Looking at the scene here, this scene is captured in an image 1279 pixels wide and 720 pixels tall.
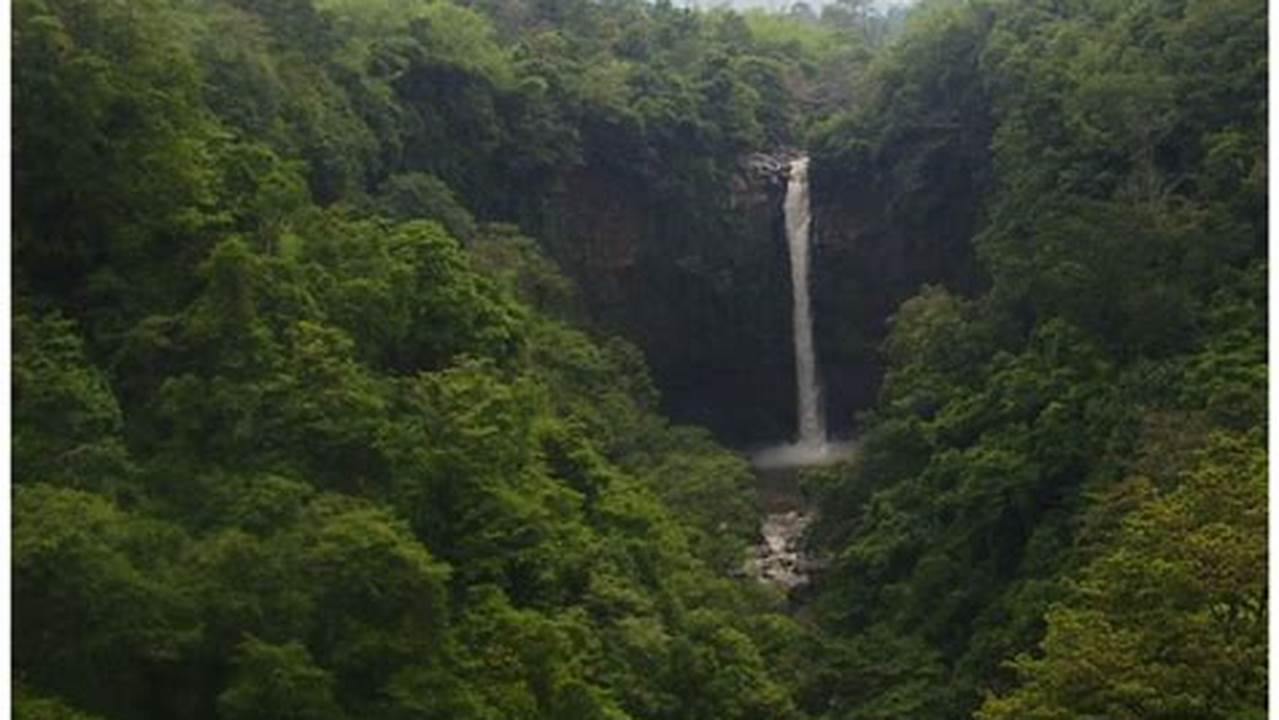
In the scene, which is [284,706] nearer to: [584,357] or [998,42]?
[584,357]

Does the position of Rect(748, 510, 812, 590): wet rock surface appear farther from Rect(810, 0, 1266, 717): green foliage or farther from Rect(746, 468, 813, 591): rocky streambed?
Rect(810, 0, 1266, 717): green foliage

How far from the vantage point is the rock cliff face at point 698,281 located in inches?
1289

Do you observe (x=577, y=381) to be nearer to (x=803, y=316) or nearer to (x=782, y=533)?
(x=782, y=533)

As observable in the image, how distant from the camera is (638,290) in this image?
33250mm

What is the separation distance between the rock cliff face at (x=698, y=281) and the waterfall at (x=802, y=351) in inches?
8.2

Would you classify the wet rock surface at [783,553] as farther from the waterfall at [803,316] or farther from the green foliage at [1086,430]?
the waterfall at [803,316]

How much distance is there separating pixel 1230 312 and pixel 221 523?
1140 centimetres

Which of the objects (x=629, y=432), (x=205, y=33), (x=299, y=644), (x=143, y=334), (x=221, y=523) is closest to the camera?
(x=299, y=644)

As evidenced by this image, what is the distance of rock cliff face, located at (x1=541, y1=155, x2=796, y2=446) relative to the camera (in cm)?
3275

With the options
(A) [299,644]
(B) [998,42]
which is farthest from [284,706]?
(B) [998,42]

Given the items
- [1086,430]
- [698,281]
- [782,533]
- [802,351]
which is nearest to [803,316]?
[802,351]

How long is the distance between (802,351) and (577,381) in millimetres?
10755

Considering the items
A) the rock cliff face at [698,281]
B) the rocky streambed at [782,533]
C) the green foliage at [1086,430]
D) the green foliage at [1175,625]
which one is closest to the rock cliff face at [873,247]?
the rock cliff face at [698,281]

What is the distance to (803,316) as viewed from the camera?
34.6m
